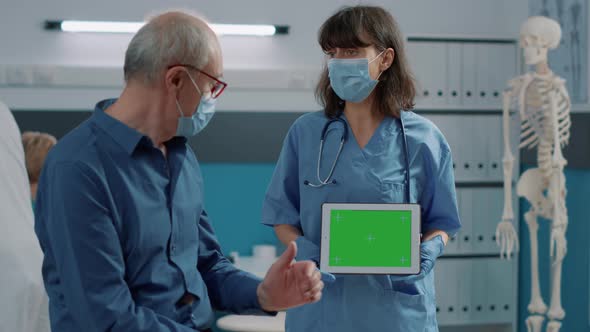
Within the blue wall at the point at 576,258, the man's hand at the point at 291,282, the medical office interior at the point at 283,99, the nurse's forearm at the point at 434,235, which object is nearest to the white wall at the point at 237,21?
the medical office interior at the point at 283,99

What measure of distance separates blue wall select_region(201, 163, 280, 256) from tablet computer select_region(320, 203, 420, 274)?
2354 mm

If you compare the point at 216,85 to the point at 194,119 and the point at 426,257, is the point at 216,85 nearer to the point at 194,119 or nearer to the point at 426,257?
the point at 194,119

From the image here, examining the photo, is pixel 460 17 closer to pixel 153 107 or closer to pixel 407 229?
pixel 407 229

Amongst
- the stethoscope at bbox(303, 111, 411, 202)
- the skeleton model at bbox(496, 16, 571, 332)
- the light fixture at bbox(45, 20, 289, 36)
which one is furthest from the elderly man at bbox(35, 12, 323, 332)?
the light fixture at bbox(45, 20, 289, 36)

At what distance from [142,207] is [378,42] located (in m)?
1.04

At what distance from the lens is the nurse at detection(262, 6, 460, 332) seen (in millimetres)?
2207

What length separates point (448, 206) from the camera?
227cm

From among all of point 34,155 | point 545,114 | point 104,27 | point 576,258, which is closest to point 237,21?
point 104,27

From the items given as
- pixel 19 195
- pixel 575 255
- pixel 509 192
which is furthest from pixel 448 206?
pixel 575 255

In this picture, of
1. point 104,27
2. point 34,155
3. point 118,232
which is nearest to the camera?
point 118,232

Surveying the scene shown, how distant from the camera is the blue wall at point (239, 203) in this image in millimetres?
4504

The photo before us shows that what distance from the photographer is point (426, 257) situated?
2.19 m

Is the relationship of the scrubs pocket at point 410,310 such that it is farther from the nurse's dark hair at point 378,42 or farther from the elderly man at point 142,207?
the elderly man at point 142,207

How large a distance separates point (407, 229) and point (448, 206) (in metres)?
0.18
